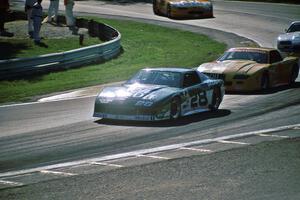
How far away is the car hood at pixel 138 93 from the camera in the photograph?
54.3 ft

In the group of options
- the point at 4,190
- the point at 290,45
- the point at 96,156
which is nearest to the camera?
the point at 4,190

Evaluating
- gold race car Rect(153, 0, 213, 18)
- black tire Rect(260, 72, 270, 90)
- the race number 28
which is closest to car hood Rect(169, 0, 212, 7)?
gold race car Rect(153, 0, 213, 18)

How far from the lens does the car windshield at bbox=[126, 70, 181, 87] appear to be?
17.7m

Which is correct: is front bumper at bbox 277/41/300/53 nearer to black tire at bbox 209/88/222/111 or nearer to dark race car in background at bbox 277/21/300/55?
dark race car in background at bbox 277/21/300/55

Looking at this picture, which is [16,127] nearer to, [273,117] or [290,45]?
[273,117]

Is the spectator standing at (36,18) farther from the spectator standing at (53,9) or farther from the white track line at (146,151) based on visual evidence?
the white track line at (146,151)

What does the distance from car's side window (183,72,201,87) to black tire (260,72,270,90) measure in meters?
4.36

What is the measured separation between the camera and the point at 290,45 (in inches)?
1222

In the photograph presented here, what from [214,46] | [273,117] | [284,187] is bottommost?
[214,46]

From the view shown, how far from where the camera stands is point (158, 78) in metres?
17.8

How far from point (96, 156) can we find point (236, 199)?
359cm

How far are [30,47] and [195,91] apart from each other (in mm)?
11285

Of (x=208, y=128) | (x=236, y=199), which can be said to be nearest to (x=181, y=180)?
(x=236, y=199)

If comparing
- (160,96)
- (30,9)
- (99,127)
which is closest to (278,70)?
(160,96)
